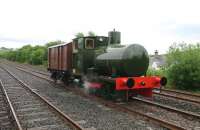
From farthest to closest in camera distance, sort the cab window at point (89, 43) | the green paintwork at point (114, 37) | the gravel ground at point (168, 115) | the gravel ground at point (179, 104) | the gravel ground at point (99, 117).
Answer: the cab window at point (89, 43) → the green paintwork at point (114, 37) → the gravel ground at point (179, 104) → the gravel ground at point (168, 115) → the gravel ground at point (99, 117)

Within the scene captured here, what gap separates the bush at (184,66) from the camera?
669 inches

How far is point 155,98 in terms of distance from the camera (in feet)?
45.6

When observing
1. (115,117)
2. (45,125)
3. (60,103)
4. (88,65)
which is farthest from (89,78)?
(45,125)

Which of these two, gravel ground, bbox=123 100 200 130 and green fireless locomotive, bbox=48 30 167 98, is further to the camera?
green fireless locomotive, bbox=48 30 167 98

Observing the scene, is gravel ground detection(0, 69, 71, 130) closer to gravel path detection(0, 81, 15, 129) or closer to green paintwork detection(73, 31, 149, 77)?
gravel path detection(0, 81, 15, 129)

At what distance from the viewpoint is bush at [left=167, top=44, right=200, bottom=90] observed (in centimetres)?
1698

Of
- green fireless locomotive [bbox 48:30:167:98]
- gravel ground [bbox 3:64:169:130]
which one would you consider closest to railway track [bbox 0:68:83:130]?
gravel ground [bbox 3:64:169:130]

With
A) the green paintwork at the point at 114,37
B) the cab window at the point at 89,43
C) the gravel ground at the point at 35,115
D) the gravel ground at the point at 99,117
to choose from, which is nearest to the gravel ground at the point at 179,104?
the gravel ground at the point at 99,117

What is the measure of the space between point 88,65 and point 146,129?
23.8 ft

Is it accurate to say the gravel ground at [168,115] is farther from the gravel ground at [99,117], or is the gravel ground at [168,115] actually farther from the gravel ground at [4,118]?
the gravel ground at [4,118]

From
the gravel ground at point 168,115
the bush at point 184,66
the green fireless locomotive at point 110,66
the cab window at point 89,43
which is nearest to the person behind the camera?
the gravel ground at point 168,115

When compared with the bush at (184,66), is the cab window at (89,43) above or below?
above

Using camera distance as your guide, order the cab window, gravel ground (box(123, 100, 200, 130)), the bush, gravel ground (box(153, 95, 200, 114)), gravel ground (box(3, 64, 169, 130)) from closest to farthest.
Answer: gravel ground (box(3, 64, 169, 130)) < gravel ground (box(123, 100, 200, 130)) < gravel ground (box(153, 95, 200, 114)) < the cab window < the bush

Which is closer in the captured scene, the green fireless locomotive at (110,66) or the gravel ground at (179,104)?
the gravel ground at (179,104)
